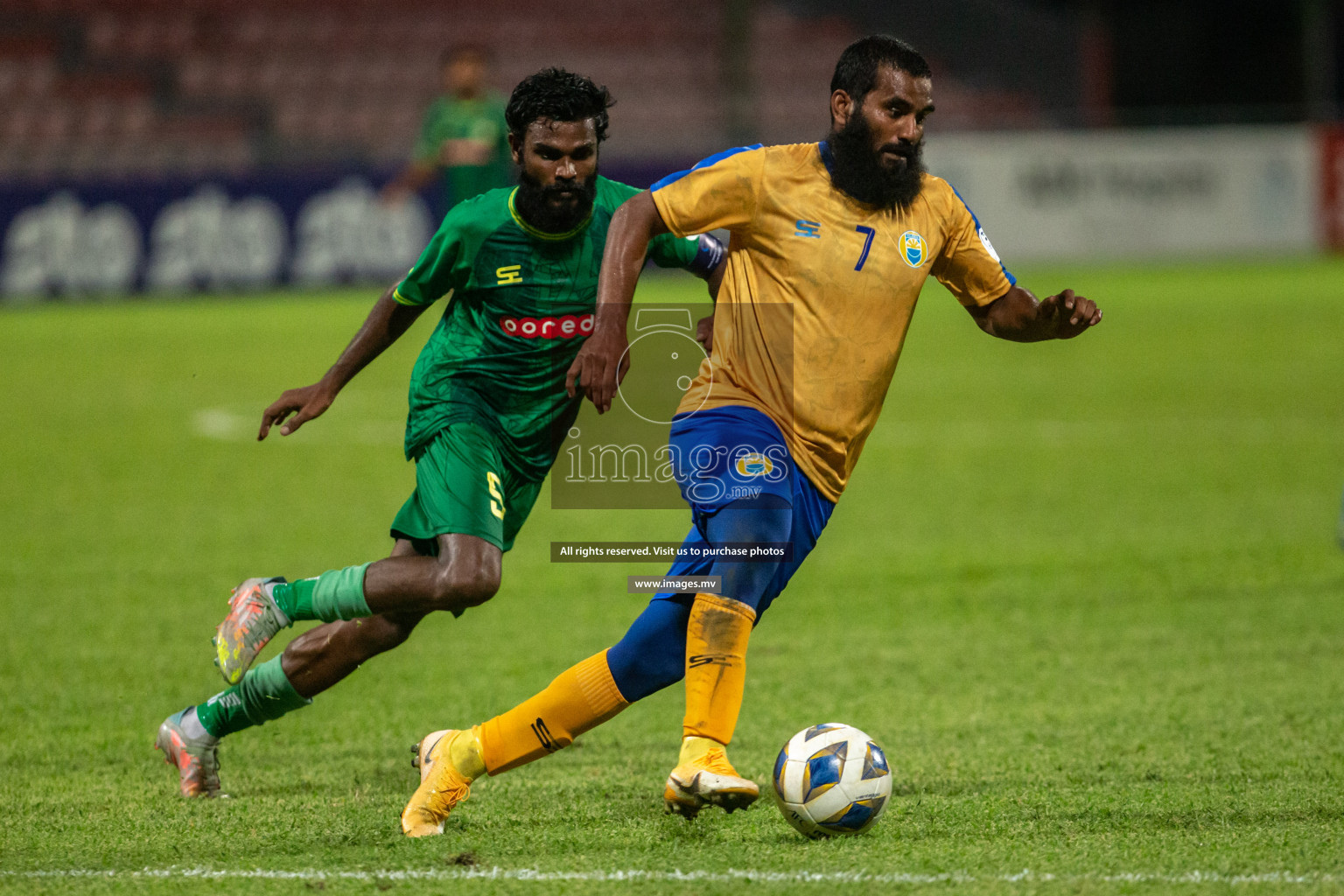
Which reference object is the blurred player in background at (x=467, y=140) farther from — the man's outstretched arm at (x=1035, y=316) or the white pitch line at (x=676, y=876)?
the white pitch line at (x=676, y=876)

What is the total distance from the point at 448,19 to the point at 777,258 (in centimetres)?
2450

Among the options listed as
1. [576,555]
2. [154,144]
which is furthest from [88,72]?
[576,555]

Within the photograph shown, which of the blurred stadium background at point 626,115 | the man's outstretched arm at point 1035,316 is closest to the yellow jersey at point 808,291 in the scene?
the man's outstretched arm at point 1035,316

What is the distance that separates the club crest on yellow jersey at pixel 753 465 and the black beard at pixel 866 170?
0.71 metres

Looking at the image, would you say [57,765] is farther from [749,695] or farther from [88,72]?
[88,72]

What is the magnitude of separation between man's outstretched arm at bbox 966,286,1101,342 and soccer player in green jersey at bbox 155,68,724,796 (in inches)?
30.6

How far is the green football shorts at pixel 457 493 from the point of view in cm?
413

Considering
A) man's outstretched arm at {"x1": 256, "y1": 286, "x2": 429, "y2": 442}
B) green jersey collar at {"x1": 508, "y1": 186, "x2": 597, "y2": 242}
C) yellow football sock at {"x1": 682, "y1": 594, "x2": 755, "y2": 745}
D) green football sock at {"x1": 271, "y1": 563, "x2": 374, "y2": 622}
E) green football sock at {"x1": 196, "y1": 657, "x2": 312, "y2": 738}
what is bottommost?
green football sock at {"x1": 196, "y1": 657, "x2": 312, "y2": 738}

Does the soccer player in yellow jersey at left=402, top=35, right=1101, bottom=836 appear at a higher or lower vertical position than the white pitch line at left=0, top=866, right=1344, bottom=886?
higher

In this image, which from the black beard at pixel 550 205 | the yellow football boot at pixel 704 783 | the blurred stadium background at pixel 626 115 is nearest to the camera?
the yellow football boot at pixel 704 783

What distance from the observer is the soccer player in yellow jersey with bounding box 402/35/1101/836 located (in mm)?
3881

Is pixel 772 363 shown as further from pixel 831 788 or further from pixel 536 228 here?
pixel 831 788

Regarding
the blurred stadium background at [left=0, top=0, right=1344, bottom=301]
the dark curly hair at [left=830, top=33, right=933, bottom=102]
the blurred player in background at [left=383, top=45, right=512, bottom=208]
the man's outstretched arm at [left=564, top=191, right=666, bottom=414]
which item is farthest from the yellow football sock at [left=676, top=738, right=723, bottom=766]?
the blurred stadium background at [left=0, top=0, right=1344, bottom=301]

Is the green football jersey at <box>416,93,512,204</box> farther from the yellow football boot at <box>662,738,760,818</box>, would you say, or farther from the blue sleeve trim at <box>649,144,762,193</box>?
the yellow football boot at <box>662,738,760,818</box>
